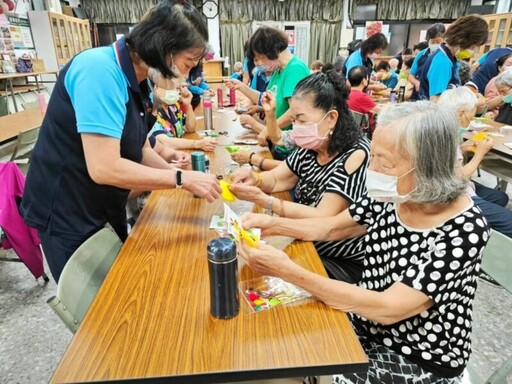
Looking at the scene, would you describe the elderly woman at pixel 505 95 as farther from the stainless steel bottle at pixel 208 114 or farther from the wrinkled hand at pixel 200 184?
the wrinkled hand at pixel 200 184

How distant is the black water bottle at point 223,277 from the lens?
0.81 m

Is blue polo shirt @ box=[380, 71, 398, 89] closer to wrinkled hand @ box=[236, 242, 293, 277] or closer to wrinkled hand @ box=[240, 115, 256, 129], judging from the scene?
wrinkled hand @ box=[240, 115, 256, 129]

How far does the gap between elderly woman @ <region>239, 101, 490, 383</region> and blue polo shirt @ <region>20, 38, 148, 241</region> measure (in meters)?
0.65

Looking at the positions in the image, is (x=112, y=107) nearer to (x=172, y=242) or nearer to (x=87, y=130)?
(x=87, y=130)

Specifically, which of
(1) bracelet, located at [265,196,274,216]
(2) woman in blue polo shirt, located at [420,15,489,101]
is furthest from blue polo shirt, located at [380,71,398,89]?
(1) bracelet, located at [265,196,274,216]

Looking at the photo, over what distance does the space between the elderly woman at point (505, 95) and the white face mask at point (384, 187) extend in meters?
3.36

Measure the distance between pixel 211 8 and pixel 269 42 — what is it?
757 cm

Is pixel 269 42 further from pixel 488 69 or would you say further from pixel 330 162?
pixel 488 69

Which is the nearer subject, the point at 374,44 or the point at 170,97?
the point at 170,97

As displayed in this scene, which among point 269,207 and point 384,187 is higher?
point 384,187

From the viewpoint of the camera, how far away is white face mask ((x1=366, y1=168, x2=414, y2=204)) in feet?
3.31

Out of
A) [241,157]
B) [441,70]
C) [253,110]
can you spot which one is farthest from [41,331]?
[441,70]

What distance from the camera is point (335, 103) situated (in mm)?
1520

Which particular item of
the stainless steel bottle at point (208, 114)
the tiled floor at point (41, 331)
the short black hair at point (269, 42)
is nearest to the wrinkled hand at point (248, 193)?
the tiled floor at point (41, 331)
